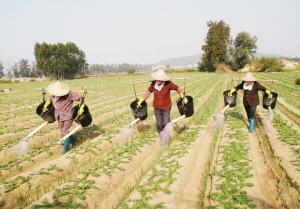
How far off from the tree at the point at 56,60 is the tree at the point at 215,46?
3506cm

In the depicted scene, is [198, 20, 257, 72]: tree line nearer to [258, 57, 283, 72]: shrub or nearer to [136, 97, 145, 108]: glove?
[258, 57, 283, 72]: shrub

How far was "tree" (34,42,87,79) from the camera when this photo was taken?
247 feet

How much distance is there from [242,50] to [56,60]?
157ft

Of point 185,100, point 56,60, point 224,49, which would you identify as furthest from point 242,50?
point 185,100

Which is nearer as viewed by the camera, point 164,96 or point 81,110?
point 81,110

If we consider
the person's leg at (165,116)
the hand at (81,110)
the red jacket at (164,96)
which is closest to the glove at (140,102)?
the red jacket at (164,96)

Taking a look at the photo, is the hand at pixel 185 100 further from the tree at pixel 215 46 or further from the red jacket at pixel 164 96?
the tree at pixel 215 46

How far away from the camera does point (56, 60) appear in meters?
76.8

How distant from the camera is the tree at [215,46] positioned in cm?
7050

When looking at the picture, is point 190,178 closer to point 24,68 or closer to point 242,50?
point 242,50

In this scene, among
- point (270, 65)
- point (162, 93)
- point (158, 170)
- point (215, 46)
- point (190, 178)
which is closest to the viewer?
point (190, 178)

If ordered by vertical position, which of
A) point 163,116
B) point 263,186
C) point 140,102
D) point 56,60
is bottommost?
point 263,186

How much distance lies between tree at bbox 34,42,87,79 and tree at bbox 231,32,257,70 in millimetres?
42876

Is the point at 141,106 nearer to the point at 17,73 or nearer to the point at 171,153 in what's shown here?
the point at 171,153
